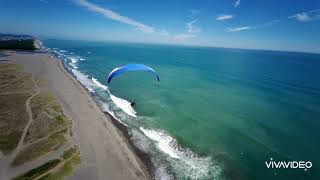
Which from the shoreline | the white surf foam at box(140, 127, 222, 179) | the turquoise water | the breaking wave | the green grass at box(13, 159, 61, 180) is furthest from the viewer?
the turquoise water

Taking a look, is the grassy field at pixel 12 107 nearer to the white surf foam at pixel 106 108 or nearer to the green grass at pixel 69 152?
the green grass at pixel 69 152

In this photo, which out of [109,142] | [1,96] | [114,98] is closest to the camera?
[109,142]

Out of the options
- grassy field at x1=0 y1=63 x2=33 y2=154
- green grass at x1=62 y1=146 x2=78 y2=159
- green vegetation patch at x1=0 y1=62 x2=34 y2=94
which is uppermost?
green vegetation patch at x1=0 y1=62 x2=34 y2=94

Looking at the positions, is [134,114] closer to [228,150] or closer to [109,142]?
[109,142]

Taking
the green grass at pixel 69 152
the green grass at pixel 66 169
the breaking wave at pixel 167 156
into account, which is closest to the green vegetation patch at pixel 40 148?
the green grass at pixel 69 152

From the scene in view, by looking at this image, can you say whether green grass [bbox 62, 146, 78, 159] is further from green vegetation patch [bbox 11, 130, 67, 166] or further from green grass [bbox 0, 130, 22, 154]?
green grass [bbox 0, 130, 22, 154]

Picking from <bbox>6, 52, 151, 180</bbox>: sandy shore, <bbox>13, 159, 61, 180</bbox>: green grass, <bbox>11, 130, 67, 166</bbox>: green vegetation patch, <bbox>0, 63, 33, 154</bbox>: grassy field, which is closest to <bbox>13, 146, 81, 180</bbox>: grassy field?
<bbox>13, 159, 61, 180</bbox>: green grass

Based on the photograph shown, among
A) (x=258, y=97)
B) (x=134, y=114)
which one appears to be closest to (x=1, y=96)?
(x=134, y=114)

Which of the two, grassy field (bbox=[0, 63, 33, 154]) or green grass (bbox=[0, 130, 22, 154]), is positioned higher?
grassy field (bbox=[0, 63, 33, 154])
